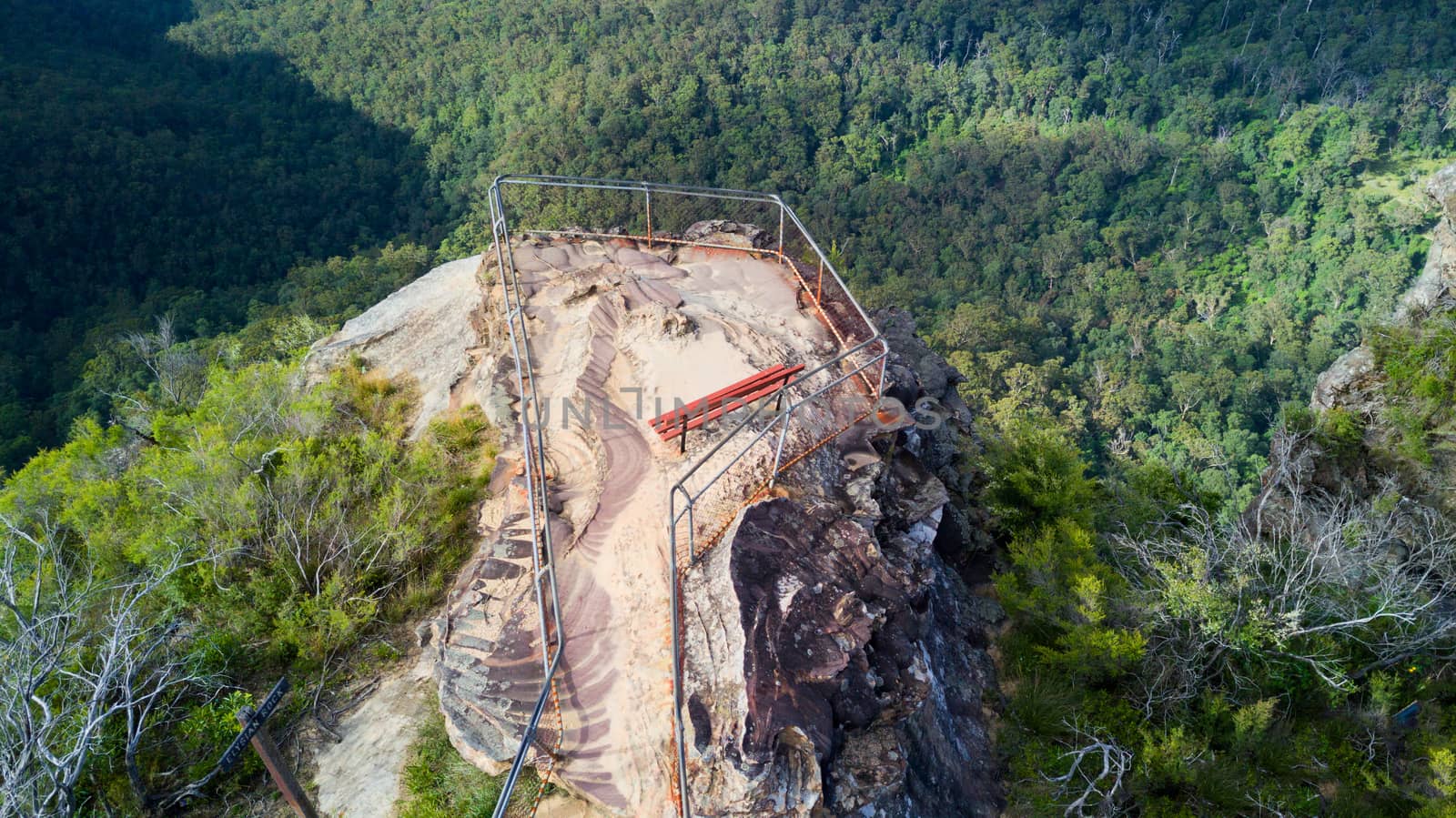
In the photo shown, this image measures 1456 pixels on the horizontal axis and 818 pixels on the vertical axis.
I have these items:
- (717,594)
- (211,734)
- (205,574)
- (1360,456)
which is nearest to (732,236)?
(717,594)

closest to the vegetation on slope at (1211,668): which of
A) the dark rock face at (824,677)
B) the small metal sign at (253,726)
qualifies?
the dark rock face at (824,677)

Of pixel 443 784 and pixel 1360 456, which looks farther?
pixel 1360 456

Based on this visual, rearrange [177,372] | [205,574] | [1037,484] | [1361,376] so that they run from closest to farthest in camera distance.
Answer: [205,574], [1037,484], [1361,376], [177,372]

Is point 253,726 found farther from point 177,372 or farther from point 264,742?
point 177,372

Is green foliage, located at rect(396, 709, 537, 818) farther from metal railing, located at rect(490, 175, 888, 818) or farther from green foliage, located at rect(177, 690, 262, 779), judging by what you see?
green foliage, located at rect(177, 690, 262, 779)

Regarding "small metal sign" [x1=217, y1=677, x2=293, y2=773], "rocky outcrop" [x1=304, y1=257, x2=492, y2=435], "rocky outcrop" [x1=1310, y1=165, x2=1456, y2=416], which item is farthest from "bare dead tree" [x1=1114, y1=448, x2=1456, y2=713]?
"rocky outcrop" [x1=304, y1=257, x2=492, y2=435]
